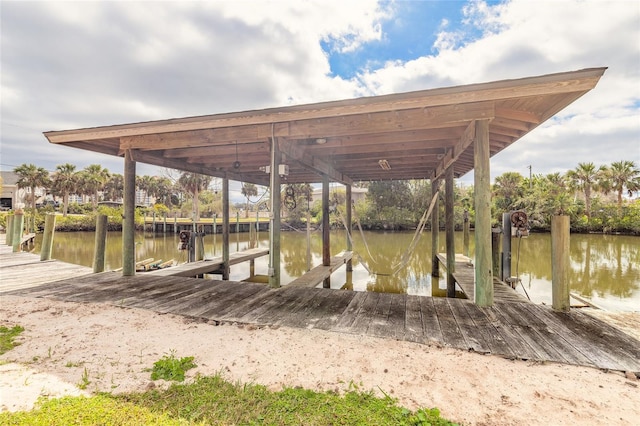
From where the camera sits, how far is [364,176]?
8.17 metres

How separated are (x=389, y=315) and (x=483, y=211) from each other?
156 cm

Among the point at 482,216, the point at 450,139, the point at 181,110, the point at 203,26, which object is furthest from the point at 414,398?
the point at 181,110

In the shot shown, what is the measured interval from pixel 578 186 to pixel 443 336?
2511 cm

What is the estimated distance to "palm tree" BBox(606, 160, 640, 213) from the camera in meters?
18.9

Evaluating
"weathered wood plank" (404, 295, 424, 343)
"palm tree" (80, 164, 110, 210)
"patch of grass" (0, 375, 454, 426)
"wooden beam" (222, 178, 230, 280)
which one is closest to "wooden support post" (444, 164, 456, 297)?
"weathered wood plank" (404, 295, 424, 343)

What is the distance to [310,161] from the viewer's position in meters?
5.26

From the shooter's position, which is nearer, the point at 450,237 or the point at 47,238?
the point at 450,237

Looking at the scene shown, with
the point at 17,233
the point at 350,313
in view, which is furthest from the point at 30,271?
the point at 350,313

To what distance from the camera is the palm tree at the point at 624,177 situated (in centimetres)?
1894

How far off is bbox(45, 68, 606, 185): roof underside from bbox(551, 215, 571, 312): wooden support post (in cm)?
124

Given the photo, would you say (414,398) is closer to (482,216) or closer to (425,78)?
(482,216)

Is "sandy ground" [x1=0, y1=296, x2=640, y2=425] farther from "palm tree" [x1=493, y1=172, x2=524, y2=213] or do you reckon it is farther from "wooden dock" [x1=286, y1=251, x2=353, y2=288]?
"palm tree" [x1=493, y1=172, x2=524, y2=213]

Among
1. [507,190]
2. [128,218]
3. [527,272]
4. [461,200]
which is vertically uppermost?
[507,190]

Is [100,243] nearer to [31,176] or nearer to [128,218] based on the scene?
[128,218]
